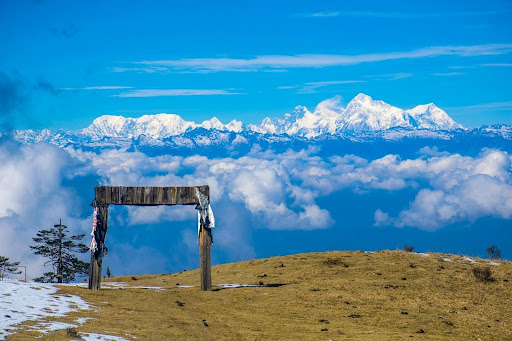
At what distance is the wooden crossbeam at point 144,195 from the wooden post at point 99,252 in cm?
58

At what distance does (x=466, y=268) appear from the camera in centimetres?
3544

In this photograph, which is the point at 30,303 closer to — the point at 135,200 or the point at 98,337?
the point at 98,337

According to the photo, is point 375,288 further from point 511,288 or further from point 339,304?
point 511,288

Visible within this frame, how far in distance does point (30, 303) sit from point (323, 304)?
12505 mm

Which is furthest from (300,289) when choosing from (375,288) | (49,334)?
(49,334)

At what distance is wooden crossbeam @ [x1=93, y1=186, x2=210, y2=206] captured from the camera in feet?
97.2

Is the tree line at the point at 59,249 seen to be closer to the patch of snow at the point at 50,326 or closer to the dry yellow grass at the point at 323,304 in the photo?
the dry yellow grass at the point at 323,304

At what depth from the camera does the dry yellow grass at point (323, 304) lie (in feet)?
67.2

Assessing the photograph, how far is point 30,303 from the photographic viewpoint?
Result: 21703 millimetres

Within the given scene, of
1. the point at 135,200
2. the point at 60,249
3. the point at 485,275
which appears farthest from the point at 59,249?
the point at 485,275

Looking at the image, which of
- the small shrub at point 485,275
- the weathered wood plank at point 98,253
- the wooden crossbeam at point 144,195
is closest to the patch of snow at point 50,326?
the weathered wood plank at point 98,253

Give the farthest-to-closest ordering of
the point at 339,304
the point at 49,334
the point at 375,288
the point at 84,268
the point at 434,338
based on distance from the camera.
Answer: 1. the point at 84,268
2. the point at 375,288
3. the point at 339,304
4. the point at 434,338
5. the point at 49,334

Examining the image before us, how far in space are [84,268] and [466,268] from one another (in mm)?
56298

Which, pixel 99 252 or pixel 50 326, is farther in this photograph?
pixel 99 252
